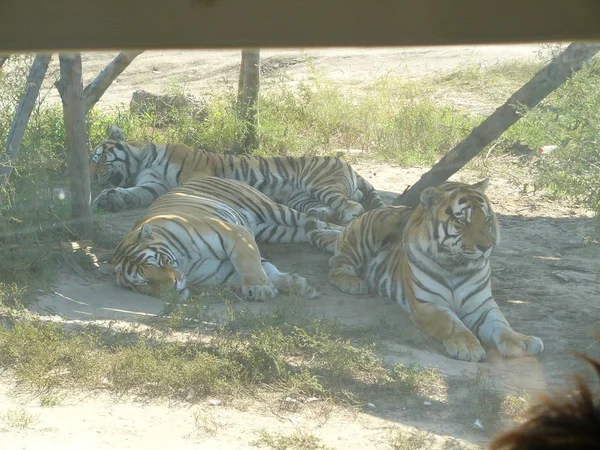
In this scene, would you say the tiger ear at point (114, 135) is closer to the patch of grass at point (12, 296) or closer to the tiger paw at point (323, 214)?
the tiger paw at point (323, 214)

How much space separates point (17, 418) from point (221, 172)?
4639 millimetres

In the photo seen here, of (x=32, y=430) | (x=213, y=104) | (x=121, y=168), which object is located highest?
(x=213, y=104)

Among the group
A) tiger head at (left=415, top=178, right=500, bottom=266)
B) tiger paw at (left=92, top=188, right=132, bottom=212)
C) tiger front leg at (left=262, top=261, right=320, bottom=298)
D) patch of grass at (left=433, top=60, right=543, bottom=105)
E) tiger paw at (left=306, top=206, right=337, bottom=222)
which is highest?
patch of grass at (left=433, top=60, right=543, bottom=105)

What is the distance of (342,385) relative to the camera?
4.49m

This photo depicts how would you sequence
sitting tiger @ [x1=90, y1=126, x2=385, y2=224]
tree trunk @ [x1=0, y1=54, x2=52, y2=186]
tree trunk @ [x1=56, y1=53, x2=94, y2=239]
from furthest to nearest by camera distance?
sitting tiger @ [x1=90, y1=126, x2=385, y2=224] → tree trunk @ [x1=56, y1=53, x2=94, y2=239] → tree trunk @ [x1=0, y1=54, x2=52, y2=186]

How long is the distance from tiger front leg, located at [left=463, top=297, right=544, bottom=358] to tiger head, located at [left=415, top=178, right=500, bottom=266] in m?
0.35

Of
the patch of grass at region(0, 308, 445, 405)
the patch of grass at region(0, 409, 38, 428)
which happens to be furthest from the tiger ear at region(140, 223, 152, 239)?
the patch of grass at region(0, 409, 38, 428)

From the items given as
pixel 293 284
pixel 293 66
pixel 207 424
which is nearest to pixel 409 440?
pixel 207 424

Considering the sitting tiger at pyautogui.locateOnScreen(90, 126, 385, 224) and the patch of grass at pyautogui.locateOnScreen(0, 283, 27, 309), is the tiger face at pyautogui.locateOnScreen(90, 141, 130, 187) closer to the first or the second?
the sitting tiger at pyautogui.locateOnScreen(90, 126, 385, 224)

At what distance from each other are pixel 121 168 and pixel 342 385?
15.3 feet

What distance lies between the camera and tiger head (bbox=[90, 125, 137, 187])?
839cm

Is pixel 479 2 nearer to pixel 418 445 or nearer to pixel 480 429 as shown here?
pixel 418 445

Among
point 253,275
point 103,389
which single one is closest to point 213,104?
point 253,275

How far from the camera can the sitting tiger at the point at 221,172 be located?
8227 mm
